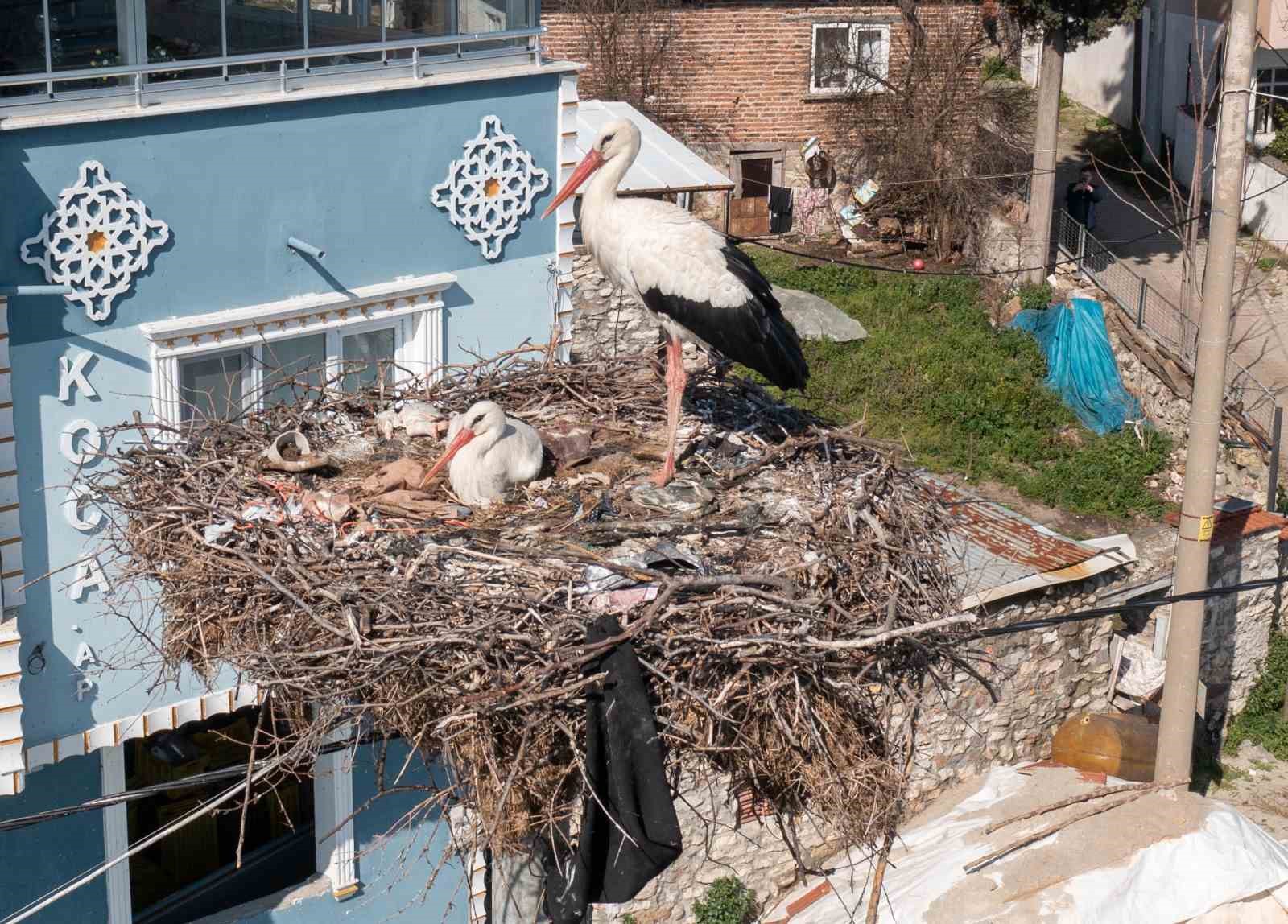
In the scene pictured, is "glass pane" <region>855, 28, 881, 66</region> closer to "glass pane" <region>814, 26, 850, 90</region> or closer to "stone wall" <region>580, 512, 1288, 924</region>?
"glass pane" <region>814, 26, 850, 90</region>

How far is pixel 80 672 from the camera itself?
9.55 m

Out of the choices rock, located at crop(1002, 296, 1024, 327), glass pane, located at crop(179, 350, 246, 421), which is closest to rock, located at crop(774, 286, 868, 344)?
rock, located at crop(1002, 296, 1024, 327)

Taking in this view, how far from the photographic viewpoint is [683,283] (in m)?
8.43

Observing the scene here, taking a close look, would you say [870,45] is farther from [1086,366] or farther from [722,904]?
[722,904]

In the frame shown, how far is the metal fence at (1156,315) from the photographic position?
19.8 m

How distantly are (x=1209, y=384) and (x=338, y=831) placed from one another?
6286 mm

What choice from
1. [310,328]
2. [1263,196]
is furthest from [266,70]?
[1263,196]

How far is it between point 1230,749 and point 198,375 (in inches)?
431

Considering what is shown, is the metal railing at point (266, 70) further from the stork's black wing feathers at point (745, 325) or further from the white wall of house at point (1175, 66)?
the white wall of house at point (1175, 66)

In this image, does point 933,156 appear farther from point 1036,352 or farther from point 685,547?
point 685,547

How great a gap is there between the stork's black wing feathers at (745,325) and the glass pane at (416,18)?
3.14 metres

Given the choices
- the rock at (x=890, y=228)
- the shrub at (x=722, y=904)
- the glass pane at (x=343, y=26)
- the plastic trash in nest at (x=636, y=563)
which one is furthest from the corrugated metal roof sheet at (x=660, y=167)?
the plastic trash in nest at (x=636, y=563)

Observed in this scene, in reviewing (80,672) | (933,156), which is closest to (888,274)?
(933,156)

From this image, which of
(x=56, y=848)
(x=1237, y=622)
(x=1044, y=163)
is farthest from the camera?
(x=1044, y=163)
